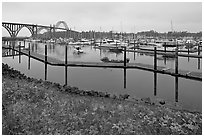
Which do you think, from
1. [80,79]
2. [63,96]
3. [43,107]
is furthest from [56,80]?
[43,107]

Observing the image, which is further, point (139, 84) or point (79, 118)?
A: point (139, 84)

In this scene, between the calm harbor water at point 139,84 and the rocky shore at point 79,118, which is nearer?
the rocky shore at point 79,118

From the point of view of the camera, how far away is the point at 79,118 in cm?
689

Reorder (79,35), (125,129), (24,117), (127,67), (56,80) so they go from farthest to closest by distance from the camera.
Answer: (79,35)
(127,67)
(56,80)
(24,117)
(125,129)

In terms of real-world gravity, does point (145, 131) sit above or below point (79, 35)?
below

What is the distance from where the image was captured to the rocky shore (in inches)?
242

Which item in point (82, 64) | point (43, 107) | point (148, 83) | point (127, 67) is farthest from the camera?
point (82, 64)

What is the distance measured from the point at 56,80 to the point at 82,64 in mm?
7129

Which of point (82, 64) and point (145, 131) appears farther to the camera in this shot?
point (82, 64)

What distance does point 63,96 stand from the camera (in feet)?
31.0

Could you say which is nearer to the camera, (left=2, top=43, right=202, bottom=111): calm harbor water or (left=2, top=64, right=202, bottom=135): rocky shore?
(left=2, top=64, right=202, bottom=135): rocky shore

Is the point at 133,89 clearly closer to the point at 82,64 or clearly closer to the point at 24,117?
the point at 24,117

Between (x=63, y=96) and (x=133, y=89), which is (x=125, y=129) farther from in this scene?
(x=133, y=89)

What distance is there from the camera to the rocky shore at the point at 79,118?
6.16 m
